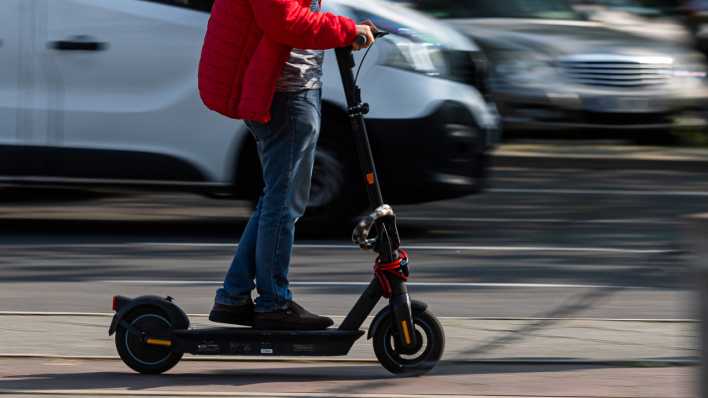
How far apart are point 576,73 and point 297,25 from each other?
29.1 ft

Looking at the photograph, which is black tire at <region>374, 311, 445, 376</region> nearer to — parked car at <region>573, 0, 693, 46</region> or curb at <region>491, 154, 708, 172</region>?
curb at <region>491, 154, 708, 172</region>

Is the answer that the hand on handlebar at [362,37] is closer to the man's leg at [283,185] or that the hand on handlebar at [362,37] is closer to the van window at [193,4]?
the man's leg at [283,185]

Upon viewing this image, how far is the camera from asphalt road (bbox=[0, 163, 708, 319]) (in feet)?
22.9

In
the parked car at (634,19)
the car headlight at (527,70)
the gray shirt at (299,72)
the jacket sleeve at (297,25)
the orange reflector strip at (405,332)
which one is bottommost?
the car headlight at (527,70)

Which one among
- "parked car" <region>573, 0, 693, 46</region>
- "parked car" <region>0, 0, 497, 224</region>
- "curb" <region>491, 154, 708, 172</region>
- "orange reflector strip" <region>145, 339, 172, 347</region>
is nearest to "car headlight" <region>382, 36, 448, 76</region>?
"parked car" <region>0, 0, 497, 224</region>

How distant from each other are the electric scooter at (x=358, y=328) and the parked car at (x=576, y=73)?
847 centimetres

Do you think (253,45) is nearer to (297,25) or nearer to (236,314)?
(297,25)

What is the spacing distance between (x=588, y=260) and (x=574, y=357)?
9.29 feet

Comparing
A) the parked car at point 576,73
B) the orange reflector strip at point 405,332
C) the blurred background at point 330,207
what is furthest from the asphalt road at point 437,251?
the parked car at point 576,73

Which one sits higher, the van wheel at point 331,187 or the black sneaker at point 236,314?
the black sneaker at point 236,314

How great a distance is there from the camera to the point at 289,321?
5172 mm

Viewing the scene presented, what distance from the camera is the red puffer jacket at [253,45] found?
4.86 meters

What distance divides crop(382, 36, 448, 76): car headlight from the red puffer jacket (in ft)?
12.5

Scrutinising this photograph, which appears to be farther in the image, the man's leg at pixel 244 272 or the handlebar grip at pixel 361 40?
the man's leg at pixel 244 272
